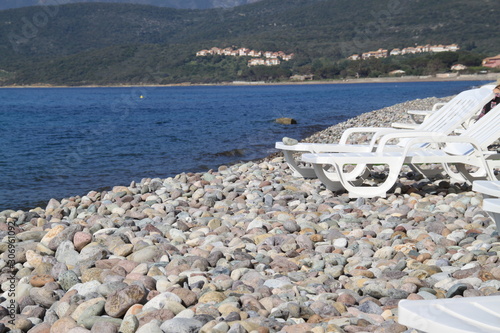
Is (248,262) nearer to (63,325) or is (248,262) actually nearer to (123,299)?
(123,299)

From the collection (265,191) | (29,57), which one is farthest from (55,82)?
(265,191)

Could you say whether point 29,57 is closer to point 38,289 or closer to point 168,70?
point 168,70

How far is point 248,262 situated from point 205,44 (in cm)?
12532

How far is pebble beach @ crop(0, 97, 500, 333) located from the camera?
10.4ft

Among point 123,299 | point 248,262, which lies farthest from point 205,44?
point 123,299

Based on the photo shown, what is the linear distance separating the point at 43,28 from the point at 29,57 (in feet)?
47.6

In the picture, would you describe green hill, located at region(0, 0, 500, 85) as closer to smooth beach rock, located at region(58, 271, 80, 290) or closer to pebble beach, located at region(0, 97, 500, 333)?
pebble beach, located at region(0, 97, 500, 333)

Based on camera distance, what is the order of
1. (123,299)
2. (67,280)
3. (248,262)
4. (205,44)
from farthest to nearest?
(205,44), (248,262), (67,280), (123,299)

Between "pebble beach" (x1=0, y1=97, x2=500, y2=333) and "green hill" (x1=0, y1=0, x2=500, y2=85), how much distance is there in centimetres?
10223

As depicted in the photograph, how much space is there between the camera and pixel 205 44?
413 ft

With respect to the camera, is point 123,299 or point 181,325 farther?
point 123,299

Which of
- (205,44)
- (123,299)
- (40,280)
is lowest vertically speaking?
(205,44)

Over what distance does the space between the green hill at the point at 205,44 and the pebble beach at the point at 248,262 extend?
102234 millimetres

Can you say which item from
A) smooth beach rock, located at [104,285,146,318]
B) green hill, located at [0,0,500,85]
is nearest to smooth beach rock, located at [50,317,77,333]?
smooth beach rock, located at [104,285,146,318]
